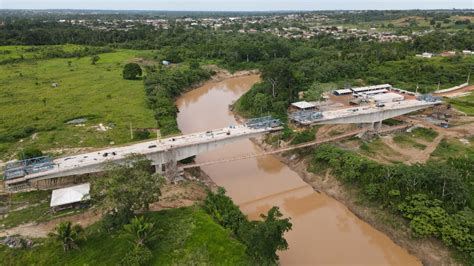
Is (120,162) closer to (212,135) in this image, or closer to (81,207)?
(81,207)

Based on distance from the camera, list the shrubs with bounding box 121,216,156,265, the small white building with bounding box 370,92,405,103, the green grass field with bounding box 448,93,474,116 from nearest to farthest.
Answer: the shrubs with bounding box 121,216,156,265 → the green grass field with bounding box 448,93,474,116 → the small white building with bounding box 370,92,405,103

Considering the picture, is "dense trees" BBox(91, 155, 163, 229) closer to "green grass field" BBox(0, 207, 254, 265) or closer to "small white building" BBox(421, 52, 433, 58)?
"green grass field" BBox(0, 207, 254, 265)

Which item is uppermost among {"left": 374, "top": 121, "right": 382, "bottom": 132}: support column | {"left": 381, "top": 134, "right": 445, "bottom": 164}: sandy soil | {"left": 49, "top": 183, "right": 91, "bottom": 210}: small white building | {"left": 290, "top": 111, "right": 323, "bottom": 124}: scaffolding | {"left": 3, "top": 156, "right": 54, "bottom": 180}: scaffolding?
{"left": 290, "top": 111, "right": 323, "bottom": 124}: scaffolding

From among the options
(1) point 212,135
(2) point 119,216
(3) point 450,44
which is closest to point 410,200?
(1) point 212,135

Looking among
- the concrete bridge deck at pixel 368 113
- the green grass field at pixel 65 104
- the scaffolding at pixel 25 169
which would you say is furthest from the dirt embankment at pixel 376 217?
the scaffolding at pixel 25 169

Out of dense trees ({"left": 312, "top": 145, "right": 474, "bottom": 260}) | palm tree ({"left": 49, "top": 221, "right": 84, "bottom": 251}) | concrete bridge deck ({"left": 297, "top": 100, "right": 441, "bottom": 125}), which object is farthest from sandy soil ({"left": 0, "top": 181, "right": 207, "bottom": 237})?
concrete bridge deck ({"left": 297, "top": 100, "right": 441, "bottom": 125})
